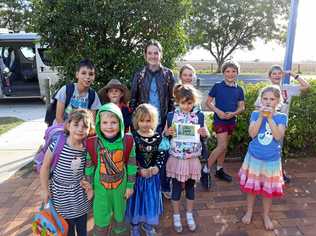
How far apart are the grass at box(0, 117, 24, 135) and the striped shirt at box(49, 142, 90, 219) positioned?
17.8 feet

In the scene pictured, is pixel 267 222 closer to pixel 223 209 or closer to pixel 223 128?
pixel 223 209

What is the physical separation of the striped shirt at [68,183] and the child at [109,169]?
89 mm

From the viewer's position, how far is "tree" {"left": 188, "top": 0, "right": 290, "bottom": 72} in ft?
65.8

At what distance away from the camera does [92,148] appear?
2688 millimetres

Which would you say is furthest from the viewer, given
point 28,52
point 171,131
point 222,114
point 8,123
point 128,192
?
point 28,52

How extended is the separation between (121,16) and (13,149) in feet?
11.0

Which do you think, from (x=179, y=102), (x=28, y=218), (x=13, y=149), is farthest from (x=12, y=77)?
(x=179, y=102)

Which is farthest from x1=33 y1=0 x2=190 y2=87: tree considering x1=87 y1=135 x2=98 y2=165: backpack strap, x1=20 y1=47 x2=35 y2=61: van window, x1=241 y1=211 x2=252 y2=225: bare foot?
x1=20 y1=47 x2=35 y2=61: van window

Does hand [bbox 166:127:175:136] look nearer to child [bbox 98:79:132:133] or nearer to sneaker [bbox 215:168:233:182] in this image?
child [bbox 98:79:132:133]

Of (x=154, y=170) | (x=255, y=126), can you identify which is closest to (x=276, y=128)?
(x=255, y=126)

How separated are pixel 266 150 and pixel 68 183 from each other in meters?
1.89

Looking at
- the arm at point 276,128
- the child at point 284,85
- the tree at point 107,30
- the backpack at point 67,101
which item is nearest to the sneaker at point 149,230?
the backpack at point 67,101

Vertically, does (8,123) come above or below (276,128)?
below

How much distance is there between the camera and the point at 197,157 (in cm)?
330
